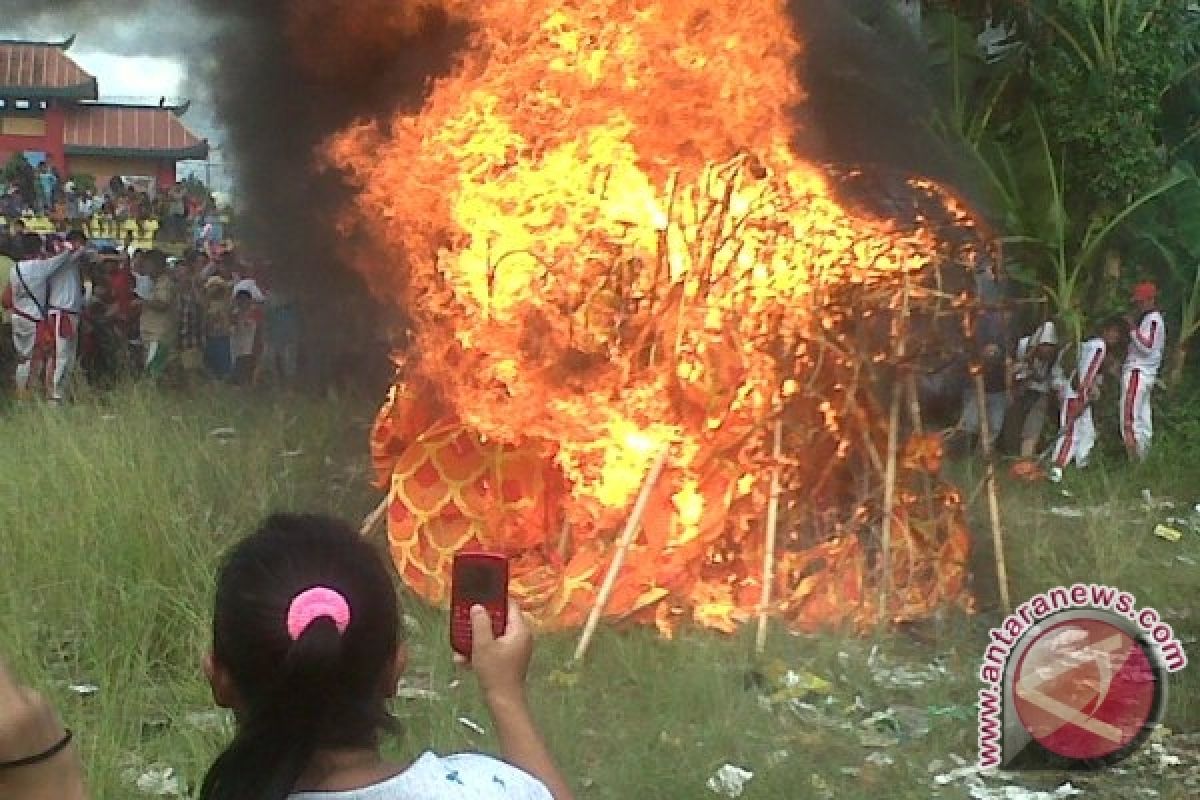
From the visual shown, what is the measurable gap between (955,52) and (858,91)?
3.13 metres

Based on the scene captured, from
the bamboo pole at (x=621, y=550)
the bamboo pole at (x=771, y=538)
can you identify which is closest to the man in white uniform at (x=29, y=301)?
the bamboo pole at (x=621, y=550)

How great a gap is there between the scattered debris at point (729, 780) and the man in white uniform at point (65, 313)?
6883 mm

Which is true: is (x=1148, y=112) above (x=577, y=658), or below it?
above

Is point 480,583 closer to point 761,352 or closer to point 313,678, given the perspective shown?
point 313,678

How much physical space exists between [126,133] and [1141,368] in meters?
12.0

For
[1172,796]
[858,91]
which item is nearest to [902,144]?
[858,91]

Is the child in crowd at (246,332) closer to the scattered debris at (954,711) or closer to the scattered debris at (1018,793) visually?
the scattered debris at (954,711)

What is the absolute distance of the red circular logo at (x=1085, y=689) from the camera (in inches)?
175

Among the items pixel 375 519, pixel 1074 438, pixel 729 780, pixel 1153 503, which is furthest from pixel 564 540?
pixel 1074 438

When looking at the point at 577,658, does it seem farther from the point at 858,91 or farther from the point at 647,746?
the point at 858,91

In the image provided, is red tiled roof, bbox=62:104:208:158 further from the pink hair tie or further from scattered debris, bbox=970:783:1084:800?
the pink hair tie

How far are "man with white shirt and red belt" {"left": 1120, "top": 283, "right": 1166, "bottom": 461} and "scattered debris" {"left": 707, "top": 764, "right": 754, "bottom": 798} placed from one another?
22.9 ft

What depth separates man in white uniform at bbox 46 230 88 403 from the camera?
10.1 m

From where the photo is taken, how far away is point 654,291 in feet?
19.7
